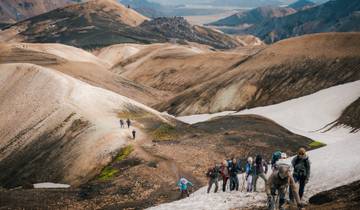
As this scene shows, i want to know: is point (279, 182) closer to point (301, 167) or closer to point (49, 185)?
point (301, 167)

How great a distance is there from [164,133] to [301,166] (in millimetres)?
46633

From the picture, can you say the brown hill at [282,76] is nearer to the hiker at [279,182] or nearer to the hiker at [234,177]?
the hiker at [234,177]

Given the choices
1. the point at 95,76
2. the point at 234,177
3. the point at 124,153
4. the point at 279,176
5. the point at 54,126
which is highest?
the point at 95,76

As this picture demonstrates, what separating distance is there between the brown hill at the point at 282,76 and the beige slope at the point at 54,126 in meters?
34.5

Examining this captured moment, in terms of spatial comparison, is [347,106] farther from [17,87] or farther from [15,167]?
[17,87]

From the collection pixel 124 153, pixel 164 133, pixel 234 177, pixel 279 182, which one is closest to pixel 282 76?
pixel 164 133

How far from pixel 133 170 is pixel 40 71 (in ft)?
192

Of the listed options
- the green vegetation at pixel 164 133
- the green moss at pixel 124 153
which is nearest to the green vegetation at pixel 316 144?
the green vegetation at pixel 164 133

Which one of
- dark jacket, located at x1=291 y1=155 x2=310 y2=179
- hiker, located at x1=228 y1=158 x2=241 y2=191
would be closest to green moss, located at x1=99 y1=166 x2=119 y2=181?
hiker, located at x1=228 y1=158 x2=241 y2=191

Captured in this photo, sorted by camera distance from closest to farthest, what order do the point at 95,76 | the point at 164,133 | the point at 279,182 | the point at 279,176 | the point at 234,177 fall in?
the point at 279,176 → the point at 279,182 → the point at 234,177 → the point at 164,133 → the point at 95,76

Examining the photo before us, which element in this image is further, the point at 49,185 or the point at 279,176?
the point at 49,185

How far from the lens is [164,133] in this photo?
68.6 metres

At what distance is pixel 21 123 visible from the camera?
277ft

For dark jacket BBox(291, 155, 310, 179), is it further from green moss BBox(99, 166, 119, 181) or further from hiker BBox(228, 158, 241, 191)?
green moss BBox(99, 166, 119, 181)
